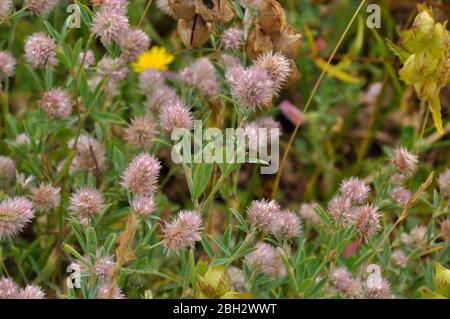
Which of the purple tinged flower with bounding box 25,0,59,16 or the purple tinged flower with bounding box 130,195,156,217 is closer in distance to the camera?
the purple tinged flower with bounding box 130,195,156,217

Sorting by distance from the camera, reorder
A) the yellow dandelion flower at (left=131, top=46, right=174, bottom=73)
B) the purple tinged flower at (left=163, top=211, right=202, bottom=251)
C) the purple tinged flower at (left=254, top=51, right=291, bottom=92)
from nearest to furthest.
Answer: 1. the purple tinged flower at (left=163, top=211, right=202, bottom=251)
2. the purple tinged flower at (left=254, top=51, right=291, bottom=92)
3. the yellow dandelion flower at (left=131, top=46, right=174, bottom=73)

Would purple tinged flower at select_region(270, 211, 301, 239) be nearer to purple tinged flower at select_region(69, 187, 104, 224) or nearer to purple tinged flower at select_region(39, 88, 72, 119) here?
purple tinged flower at select_region(69, 187, 104, 224)

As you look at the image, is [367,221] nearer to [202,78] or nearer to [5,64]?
[202,78]

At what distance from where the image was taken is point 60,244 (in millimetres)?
1801

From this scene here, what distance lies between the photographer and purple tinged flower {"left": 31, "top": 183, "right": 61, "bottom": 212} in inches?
64.1

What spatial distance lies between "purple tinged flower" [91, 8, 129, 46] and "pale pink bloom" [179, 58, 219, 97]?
326 mm

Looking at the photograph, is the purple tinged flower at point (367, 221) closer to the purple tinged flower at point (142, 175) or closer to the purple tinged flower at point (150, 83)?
the purple tinged flower at point (142, 175)

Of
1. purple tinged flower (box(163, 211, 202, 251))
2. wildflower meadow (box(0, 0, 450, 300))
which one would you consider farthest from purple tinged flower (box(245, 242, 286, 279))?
purple tinged flower (box(163, 211, 202, 251))

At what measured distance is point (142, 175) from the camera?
1.37 m

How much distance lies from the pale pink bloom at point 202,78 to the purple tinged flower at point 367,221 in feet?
1.67

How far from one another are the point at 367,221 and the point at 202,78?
0.56 m
